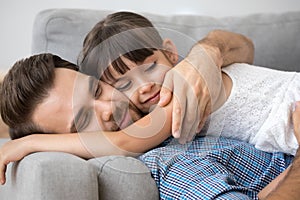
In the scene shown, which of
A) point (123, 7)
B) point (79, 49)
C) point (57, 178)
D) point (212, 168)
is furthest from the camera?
point (123, 7)

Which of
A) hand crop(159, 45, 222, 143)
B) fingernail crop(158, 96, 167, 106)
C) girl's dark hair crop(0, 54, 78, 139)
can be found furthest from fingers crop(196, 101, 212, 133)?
girl's dark hair crop(0, 54, 78, 139)

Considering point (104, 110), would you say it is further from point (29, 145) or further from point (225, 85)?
point (225, 85)

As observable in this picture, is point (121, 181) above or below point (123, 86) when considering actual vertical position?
below

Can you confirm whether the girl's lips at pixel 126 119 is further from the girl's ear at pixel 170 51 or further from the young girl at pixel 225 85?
the girl's ear at pixel 170 51

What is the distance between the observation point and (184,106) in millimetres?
1184

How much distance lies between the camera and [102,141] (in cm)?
116

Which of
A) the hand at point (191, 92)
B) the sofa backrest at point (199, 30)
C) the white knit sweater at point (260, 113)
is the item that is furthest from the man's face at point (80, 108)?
the sofa backrest at point (199, 30)

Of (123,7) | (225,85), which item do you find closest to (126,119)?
(225,85)

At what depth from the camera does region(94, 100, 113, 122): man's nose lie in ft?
3.96

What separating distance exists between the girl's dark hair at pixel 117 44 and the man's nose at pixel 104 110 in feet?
0.25

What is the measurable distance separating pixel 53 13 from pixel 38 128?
549 millimetres

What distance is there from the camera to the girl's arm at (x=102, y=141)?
1132mm

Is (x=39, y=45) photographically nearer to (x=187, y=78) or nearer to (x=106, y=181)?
(x=187, y=78)

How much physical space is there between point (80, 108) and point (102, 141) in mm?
96
